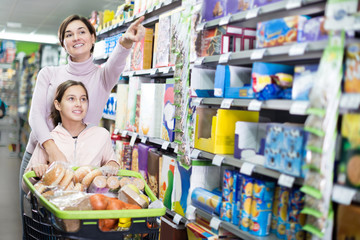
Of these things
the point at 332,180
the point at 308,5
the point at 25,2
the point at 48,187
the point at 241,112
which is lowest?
the point at 48,187

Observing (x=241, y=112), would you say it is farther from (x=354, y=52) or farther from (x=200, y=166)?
(x=354, y=52)

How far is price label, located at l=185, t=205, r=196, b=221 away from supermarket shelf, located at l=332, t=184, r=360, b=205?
4.20 feet

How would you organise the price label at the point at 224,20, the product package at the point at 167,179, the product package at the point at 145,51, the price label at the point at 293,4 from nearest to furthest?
the price label at the point at 293,4 < the price label at the point at 224,20 < the product package at the point at 167,179 < the product package at the point at 145,51

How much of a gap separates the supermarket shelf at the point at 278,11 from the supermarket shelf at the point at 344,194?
2.92 feet

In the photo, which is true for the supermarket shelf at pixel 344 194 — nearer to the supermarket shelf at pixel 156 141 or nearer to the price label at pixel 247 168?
the price label at pixel 247 168

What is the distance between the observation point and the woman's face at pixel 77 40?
2891mm

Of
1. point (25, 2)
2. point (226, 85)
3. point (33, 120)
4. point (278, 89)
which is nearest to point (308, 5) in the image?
point (278, 89)

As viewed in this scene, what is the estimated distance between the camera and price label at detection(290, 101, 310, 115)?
195 cm

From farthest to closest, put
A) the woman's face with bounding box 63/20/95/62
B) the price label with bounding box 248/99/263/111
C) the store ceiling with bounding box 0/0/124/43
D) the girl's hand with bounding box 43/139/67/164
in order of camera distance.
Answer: the store ceiling with bounding box 0/0/124/43, the woman's face with bounding box 63/20/95/62, the girl's hand with bounding box 43/139/67/164, the price label with bounding box 248/99/263/111

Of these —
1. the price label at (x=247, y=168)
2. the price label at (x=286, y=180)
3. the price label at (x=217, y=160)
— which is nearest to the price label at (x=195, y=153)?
the price label at (x=217, y=160)

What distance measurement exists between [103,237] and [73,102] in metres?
1.13

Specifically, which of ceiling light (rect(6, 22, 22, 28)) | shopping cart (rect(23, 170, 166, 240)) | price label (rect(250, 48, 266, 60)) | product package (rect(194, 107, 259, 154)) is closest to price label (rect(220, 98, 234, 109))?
product package (rect(194, 107, 259, 154))

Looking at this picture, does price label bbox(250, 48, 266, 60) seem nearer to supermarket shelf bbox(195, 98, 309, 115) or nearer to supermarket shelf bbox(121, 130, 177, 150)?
supermarket shelf bbox(195, 98, 309, 115)

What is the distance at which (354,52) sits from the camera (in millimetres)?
1761
